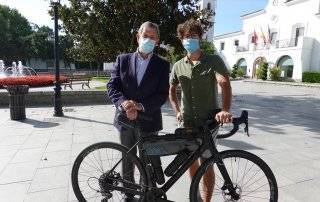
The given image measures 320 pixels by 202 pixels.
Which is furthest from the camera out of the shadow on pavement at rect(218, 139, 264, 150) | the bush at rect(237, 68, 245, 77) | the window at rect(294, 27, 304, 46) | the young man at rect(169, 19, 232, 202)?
the bush at rect(237, 68, 245, 77)

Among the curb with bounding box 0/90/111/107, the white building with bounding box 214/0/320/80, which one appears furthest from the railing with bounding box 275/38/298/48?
the curb with bounding box 0/90/111/107

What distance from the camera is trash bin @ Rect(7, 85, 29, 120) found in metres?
8.60

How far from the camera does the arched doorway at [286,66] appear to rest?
36.0 metres

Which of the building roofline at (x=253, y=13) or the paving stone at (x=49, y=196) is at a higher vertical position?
the building roofline at (x=253, y=13)

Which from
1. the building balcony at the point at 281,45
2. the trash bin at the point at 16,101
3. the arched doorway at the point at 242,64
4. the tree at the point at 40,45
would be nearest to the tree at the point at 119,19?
the trash bin at the point at 16,101

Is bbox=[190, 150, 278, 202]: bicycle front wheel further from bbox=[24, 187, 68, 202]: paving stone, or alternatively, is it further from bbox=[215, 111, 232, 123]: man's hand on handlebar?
bbox=[24, 187, 68, 202]: paving stone

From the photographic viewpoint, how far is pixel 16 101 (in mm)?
8586

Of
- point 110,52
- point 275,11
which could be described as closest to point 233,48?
point 275,11

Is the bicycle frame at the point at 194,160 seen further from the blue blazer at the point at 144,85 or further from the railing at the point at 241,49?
the railing at the point at 241,49

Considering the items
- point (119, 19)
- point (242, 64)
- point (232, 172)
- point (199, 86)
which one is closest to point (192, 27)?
point (199, 86)

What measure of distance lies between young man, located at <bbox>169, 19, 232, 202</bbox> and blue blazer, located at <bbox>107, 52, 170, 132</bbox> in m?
0.23

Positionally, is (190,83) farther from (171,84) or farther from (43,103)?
(43,103)

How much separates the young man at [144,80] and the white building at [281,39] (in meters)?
34.8

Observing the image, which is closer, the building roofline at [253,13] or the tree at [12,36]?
the building roofline at [253,13]
